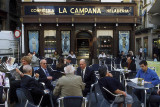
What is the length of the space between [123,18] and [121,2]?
1.39m

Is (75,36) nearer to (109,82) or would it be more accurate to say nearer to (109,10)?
(109,10)

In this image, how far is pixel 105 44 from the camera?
1700 centimetres

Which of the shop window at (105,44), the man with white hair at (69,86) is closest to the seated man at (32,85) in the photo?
the man with white hair at (69,86)

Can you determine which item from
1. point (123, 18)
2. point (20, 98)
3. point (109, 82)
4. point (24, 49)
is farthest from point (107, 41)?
point (109, 82)

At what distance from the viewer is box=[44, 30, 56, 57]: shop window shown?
1675cm

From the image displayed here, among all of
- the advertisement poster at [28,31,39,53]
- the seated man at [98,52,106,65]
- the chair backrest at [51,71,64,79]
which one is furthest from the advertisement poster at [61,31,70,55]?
the chair backrest at [51,71,64,79]

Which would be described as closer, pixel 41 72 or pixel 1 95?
pixel 1 95

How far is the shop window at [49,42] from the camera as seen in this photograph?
16.8 m

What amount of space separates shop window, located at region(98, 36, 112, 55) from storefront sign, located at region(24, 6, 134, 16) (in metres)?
2.03

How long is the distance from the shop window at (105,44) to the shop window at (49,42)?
12.9ft

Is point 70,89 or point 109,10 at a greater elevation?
point 109,10

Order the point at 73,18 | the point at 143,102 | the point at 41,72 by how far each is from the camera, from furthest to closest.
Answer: the point at 73,18
the point at 41,72
the point at 143,102

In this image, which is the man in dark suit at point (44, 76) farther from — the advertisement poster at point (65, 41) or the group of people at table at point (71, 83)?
the advertisement poster at point (65, 41)

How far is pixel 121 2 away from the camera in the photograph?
16.8 metres
